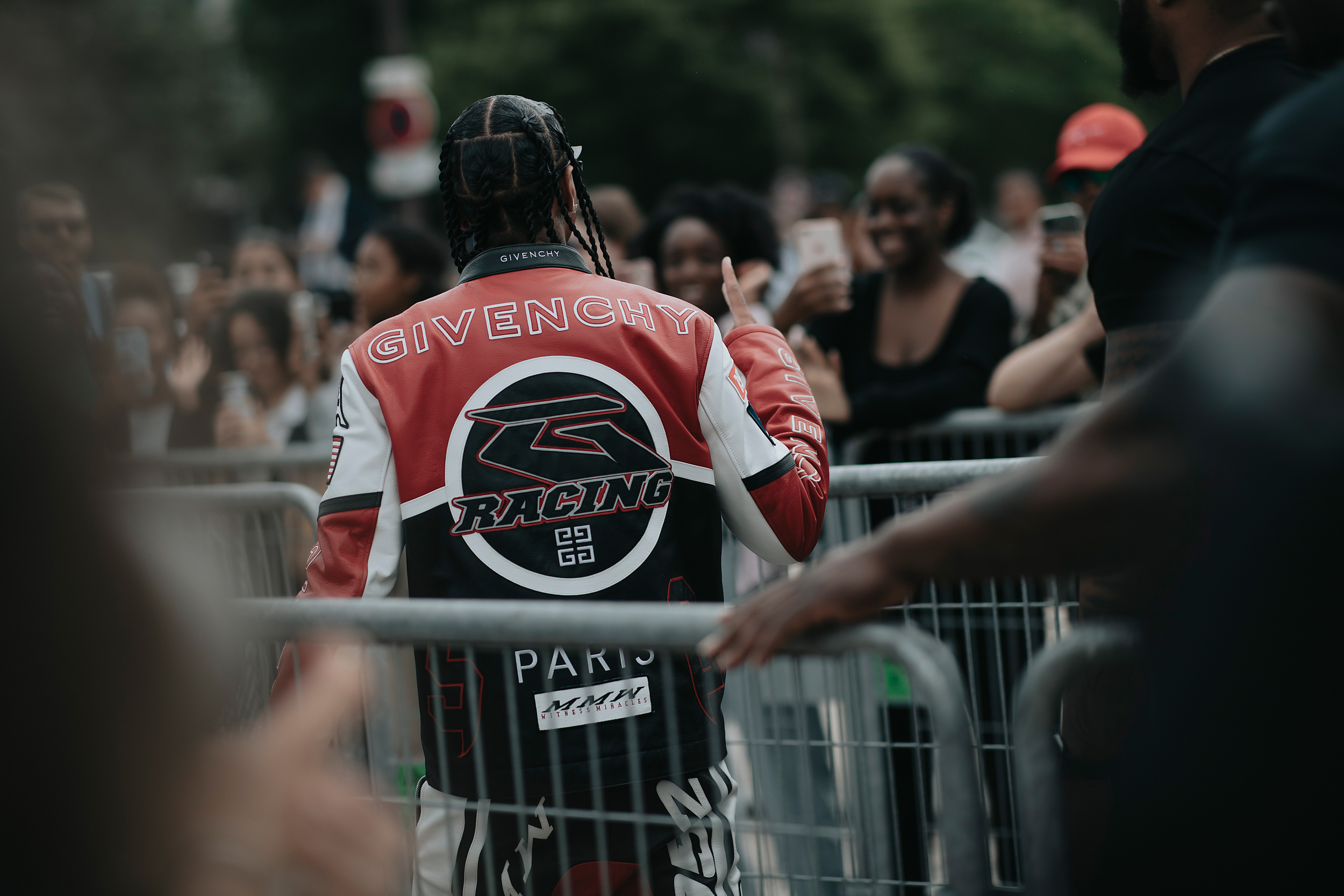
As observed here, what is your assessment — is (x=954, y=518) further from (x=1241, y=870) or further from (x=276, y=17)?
(x=276, y=17)

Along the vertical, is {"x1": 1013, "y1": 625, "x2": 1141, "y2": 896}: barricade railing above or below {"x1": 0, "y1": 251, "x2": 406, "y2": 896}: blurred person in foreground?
below

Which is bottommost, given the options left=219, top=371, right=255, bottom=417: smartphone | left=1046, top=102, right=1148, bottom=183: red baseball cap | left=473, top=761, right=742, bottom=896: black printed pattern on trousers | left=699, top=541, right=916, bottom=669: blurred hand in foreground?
left=473, top=761, right=742, bottom=896: black printed pattern on trousers

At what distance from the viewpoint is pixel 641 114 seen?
2692cm

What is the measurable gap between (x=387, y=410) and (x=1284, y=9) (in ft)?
4.94

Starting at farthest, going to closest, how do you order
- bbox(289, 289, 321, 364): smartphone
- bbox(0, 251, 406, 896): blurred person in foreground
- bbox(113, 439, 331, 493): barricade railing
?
bbox(289, 289, 321, 364): smartphone, bbox(113, 439, 331, 493): barricade railing, bbox(0, 251, 406, 896): blurred person in foreground

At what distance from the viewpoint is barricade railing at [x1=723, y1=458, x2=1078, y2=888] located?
2.89 metres

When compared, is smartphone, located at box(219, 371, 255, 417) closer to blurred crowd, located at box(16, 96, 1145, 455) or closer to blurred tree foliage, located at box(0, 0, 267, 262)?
blurred crowd, located at box(16, 96, 1145, 455)

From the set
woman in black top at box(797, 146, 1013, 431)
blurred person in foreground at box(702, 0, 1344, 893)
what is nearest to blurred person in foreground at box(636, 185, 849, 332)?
woman in black top at box(797, 146, 1013, 431)

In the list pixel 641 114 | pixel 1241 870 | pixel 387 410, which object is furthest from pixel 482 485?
pixel 641 114

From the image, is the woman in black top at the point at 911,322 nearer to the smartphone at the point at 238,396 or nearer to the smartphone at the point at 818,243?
the smartphone at the point at 818,243

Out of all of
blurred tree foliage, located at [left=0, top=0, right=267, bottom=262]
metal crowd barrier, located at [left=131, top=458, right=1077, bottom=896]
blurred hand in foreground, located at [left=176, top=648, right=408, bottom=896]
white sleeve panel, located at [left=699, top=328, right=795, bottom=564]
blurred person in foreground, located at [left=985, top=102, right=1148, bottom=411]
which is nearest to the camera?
blurred hand in foreground, located at [left=176, top=648, right=408, bottom=896]

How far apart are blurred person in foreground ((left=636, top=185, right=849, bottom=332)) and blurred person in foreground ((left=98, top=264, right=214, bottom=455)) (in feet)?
7.34

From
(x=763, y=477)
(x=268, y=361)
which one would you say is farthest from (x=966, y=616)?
(x=268, y=361)

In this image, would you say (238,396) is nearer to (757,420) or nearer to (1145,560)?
(757,420)
